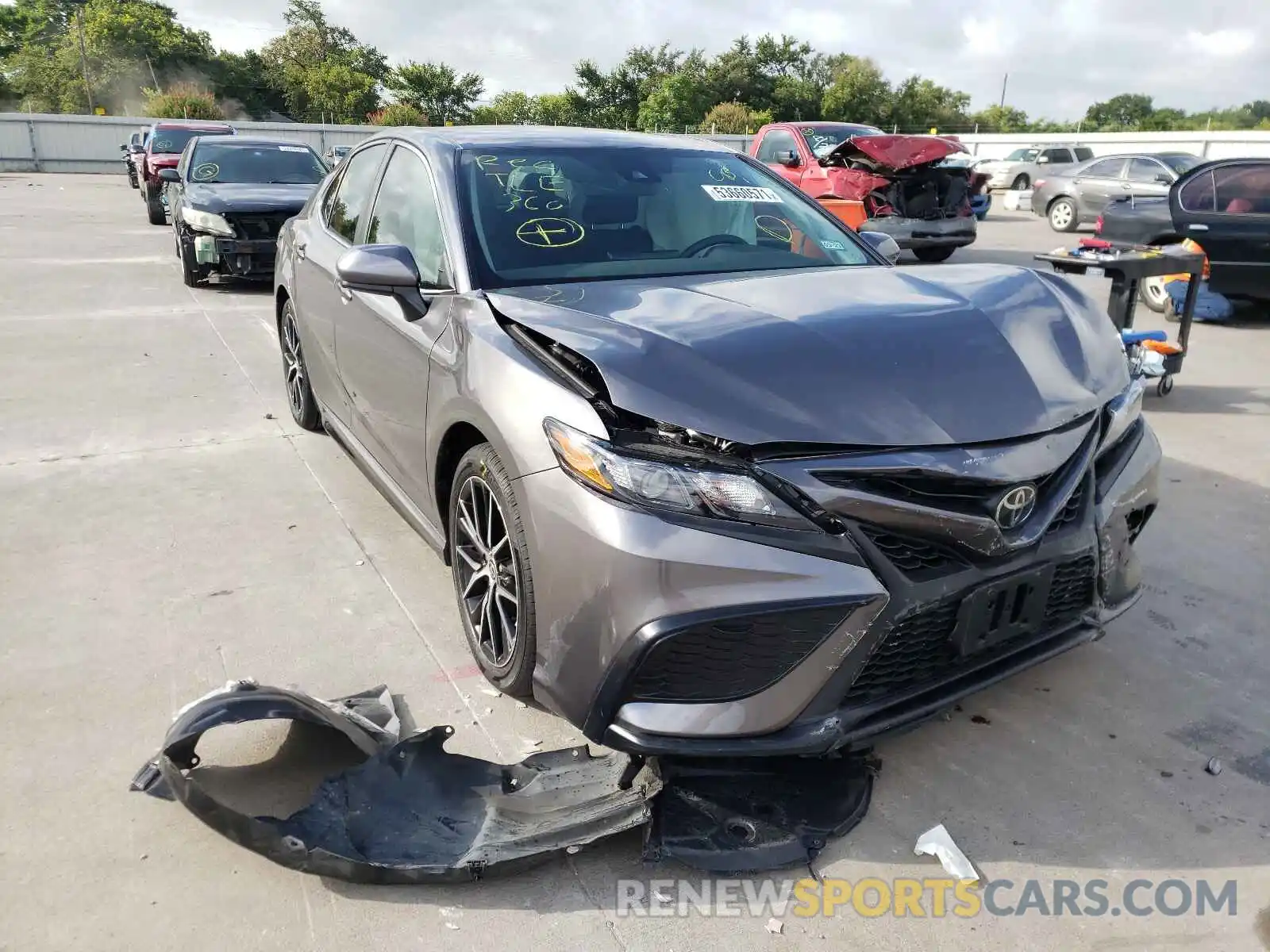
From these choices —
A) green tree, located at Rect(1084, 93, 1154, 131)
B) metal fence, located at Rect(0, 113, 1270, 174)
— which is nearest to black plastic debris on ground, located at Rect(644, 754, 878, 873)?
metal fence, located at Rect(0, 113, 1270, 174)

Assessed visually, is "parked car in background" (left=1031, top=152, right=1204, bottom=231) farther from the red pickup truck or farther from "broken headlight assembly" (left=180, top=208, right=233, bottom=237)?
the red pickup truck

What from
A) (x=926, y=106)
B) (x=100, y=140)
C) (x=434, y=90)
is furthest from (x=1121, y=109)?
(x=100, y=140)

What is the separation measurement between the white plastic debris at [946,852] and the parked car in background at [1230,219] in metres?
7.37

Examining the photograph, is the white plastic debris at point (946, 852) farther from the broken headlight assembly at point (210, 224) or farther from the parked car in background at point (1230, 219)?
the broken headlight assembly at point (210, 224)

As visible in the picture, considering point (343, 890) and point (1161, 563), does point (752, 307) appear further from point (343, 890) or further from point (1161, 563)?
point (1161, 563)

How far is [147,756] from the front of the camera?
8.75 ft

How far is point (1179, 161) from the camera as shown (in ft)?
54.9

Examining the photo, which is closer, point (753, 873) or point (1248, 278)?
point (753, 873)

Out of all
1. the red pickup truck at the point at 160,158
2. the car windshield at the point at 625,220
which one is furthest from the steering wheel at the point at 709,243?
the red pickup truck at the point at 160,158

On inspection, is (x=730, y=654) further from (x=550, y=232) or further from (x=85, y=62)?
(x=85, y=62)

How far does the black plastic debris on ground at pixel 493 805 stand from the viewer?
7.15 feet

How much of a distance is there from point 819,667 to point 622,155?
230 centimetres

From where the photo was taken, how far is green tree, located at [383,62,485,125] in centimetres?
5144

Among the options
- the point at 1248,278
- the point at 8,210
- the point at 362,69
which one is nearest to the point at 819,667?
the point at 1248,278
